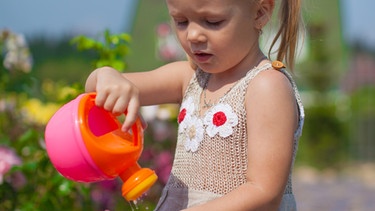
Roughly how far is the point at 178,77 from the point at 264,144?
453 millimetres

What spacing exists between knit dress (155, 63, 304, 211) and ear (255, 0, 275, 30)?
0.10m

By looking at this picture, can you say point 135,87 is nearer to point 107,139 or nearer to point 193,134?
point 107,139

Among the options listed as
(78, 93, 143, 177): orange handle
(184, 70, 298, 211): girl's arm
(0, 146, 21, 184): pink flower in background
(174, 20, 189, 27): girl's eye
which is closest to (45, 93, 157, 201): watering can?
(78, 93, 143, 177): orange handle

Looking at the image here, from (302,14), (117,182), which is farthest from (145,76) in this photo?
(117,182)

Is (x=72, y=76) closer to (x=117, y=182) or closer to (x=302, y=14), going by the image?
(x=117, y=182)

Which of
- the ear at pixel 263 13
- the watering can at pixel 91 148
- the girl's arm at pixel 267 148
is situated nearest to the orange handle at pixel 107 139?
the watering can at pixel 91 148

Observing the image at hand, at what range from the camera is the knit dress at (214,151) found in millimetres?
2020

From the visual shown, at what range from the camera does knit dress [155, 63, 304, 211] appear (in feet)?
6.63

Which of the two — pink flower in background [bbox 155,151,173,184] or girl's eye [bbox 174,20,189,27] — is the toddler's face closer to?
girl's eye [bbox 174,20,189,27]

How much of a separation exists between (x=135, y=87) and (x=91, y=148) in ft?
0.55

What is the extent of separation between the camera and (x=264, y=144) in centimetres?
191

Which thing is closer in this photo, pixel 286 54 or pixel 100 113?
pixel 100 113

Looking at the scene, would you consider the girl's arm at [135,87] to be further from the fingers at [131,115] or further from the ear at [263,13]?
the ear at [263,13]

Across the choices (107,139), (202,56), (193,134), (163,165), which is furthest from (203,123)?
(163,165)
